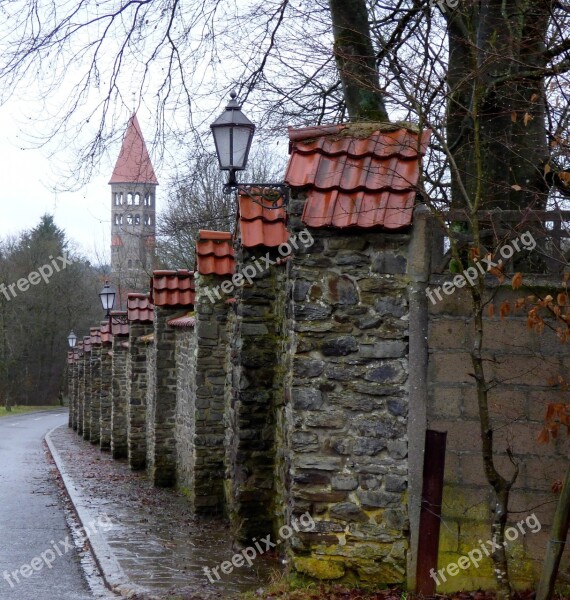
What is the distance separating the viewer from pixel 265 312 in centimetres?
918

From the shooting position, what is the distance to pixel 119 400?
21.9 meters

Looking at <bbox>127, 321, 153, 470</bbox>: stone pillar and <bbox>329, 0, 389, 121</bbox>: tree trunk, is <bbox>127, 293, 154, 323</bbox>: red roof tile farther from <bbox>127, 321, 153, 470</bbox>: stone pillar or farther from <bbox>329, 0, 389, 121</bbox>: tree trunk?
<bbox>329, 0, 389, 121</bbox>: tree trunk

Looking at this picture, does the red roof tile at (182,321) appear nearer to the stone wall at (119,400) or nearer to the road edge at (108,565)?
the road edge at (108,565)

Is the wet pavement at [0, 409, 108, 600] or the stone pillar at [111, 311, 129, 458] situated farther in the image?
the stone pillar at [111, 311, 129, 458]

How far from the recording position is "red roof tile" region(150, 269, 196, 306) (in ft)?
48.5

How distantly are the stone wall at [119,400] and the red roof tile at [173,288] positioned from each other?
6986 mm

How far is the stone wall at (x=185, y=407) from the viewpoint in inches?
500

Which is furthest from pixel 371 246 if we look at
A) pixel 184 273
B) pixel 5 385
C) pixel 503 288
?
pixel 5 385

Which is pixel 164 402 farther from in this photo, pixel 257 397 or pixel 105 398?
pixel 105 398

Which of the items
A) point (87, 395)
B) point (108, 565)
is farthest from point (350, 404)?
point (87, 395)

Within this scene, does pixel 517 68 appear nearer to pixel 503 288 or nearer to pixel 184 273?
pixel 503 288

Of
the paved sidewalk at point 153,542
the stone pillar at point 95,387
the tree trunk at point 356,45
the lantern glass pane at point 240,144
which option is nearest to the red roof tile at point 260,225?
the lantern glass pane at point 240,144

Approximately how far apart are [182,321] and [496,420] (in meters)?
8.03

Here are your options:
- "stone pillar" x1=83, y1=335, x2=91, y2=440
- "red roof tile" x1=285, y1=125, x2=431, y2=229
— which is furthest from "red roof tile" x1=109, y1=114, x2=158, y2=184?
"stone pillar" x1=83, y1=335, x2=91, y2=440
